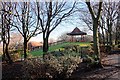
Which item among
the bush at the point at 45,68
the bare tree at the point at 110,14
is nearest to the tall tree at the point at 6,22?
the bush at the point at 45,68

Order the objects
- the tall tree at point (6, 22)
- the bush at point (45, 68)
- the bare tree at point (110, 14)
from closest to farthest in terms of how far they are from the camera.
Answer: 1. the bush at point (45, 68)
2. the tall tree at point (6, 22)
3. the bare tree at point (110, 14)

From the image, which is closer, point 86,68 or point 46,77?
point 46,77

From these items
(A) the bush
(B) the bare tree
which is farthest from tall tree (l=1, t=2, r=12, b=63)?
(B) the bare tree

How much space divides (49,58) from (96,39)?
4.09m

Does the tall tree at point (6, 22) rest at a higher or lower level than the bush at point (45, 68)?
higher

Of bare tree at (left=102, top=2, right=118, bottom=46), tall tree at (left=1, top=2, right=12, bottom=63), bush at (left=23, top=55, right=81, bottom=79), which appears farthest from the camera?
bare tree at (left=102, top=2, right=118, bottom=46)

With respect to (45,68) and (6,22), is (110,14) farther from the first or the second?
(45,68)

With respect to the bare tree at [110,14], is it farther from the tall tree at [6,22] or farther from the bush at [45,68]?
the bush at [45,68]

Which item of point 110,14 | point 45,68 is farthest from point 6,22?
point 110,14

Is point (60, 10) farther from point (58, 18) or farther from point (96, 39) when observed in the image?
point (96, 39)

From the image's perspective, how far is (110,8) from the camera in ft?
101

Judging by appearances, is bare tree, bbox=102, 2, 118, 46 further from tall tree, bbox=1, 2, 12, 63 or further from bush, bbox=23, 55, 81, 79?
bush, bbox=23, 55, 81, 79

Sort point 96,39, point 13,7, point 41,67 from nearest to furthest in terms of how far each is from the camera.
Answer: point 41,67 < point 96,39 < point 13,7

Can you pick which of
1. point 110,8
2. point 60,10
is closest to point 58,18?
point 60,10
